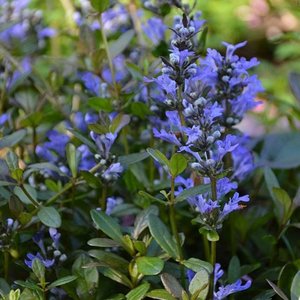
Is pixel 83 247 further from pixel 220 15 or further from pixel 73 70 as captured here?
pixel 220 15

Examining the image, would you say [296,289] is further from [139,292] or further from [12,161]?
[12,161]

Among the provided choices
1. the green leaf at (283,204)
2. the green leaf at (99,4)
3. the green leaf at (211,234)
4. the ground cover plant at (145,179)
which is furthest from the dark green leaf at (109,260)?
the green leaf at (99,4)

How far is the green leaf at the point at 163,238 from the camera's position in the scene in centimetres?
68

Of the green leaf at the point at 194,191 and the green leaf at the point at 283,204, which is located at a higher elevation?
the green leaf at the point at 194,191

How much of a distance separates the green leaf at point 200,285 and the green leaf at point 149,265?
4 centimetres

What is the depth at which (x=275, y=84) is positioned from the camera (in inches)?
112

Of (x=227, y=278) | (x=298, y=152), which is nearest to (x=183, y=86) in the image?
(x=227, y=278)

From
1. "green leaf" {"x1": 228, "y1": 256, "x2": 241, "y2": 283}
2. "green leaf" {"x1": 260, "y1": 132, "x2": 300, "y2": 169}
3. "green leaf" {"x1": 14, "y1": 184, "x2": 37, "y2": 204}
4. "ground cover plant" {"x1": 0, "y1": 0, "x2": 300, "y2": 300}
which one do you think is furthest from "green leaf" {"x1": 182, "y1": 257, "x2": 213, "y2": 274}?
"green leaf" {"x1": 260, "y1": 132, "x2": 300, "y2": 169}

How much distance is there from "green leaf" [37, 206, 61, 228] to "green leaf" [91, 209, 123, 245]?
1.5 inches

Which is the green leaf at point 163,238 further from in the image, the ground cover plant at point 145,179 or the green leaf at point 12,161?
the green leaf at point 12,161

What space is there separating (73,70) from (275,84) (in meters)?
1.84

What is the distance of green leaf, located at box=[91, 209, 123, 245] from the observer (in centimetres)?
69

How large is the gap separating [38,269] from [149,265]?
0.11 metres

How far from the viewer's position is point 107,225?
27.6 inches
